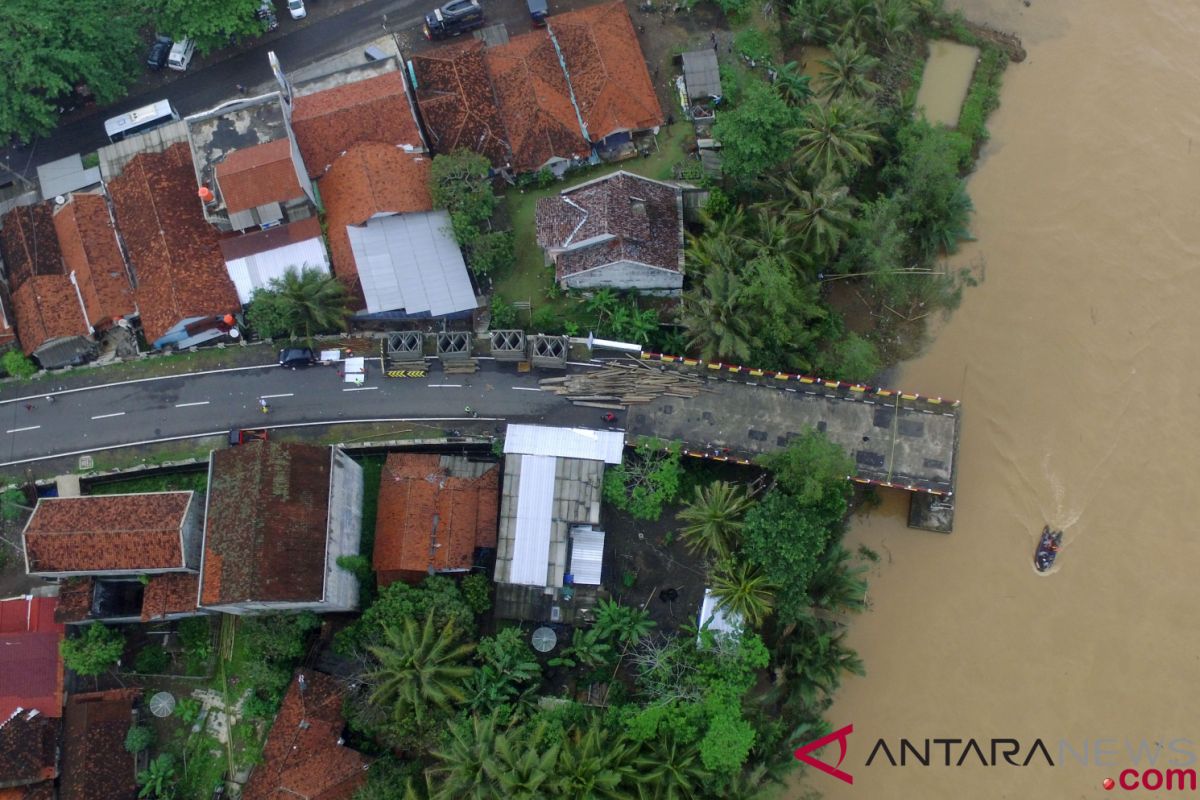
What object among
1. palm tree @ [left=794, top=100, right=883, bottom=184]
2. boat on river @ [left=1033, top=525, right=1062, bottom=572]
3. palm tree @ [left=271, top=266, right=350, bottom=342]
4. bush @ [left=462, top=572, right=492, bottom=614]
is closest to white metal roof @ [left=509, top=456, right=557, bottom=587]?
bush @ [left=462, top=572, right=492, bottom=614]

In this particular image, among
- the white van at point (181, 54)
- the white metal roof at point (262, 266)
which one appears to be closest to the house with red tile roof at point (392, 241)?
the white metal roof at point (262, 266)

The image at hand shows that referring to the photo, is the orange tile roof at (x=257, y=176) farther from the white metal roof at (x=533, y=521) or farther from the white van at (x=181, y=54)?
the white metal roof at (x=533, y=521)

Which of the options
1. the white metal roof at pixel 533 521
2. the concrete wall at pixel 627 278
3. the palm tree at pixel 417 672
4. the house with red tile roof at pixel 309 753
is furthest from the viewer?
the concrete wall at pixel 627 278

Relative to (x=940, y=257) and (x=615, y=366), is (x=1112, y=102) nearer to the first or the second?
(x=940, y=257)

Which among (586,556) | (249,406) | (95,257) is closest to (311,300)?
(249,406)

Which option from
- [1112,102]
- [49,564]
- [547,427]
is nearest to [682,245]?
[547,427]
